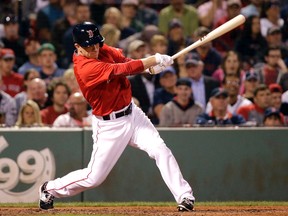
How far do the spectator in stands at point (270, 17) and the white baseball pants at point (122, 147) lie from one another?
7190 mm

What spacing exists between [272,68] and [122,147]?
6144mm

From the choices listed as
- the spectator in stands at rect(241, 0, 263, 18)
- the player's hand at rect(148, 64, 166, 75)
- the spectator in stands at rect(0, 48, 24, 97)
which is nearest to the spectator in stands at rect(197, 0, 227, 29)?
the spectator in stands at rect(241, 0, 263, 18)

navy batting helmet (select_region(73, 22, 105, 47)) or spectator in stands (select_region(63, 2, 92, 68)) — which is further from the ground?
spectator in stands (select_region(63, 2, 92, 68))

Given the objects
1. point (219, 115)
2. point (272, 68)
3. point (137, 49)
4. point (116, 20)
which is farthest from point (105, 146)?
point (116, 20)

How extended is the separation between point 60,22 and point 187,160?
4540 millimetres

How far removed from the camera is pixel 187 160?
11922 millimetres

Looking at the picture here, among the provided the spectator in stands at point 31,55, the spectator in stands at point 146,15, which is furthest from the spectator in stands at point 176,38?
the spectator in stands at point 31,55

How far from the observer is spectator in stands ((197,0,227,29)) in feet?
52.2

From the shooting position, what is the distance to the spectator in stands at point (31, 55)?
48.0ft

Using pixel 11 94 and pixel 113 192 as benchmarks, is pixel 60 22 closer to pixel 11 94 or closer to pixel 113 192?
pixel 11 94

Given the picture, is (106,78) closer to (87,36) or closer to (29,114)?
(87,36)

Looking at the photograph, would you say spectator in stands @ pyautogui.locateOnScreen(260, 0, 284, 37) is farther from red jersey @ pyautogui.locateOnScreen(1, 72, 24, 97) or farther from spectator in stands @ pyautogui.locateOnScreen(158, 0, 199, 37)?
red jersey @ pyautogui.locateOnScreen(1, 72, 24, 97)

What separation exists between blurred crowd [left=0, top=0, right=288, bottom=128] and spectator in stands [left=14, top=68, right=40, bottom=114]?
0.01 metres

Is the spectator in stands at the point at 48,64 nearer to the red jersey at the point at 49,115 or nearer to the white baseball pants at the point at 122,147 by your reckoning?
the red jersey at the point at 49,115
